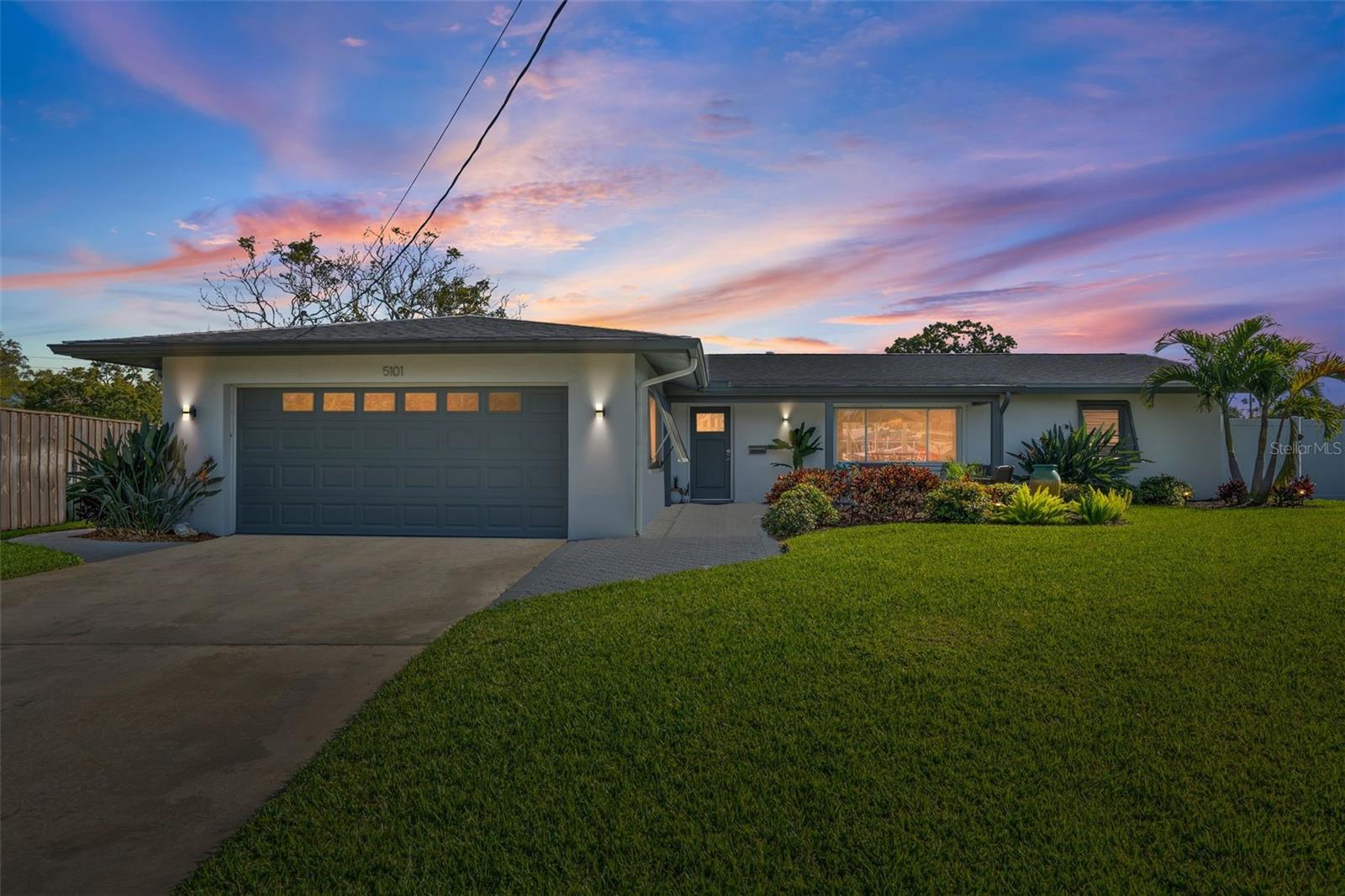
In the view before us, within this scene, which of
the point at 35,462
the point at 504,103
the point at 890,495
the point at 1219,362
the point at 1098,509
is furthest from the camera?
the point at 1219,362

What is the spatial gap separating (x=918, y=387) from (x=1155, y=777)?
12295 mm

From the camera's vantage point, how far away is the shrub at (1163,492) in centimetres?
1393

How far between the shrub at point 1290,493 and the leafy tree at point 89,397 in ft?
87.9

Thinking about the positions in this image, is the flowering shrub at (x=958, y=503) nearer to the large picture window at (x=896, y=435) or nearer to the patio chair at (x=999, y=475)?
the patio chair at (x=999, y=475)

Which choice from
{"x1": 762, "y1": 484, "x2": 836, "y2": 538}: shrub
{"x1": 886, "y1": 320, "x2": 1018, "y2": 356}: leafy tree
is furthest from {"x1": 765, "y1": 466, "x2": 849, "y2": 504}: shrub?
{"x1": 886, "y1": 320, "x2": 1018, "y2": 356}: leafy tree

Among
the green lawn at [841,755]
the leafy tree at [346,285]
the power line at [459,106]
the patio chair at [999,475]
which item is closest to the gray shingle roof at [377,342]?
the power line at [459,106]

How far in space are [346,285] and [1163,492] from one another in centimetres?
2519

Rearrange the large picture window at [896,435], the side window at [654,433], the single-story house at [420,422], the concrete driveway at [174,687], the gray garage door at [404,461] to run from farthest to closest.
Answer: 1. the large picture window at [896,435]
2. the side window at [654,433]
3. the gray garage door at [404,461]
4. the single-story house at [420,422]
5. the concrete driveway at [174,687]

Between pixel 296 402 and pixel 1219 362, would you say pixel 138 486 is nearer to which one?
pixel 296 402

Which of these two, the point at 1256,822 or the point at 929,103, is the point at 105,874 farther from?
the point at 929,103

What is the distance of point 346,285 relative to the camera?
82.3 ft

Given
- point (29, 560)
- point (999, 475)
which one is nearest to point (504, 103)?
point (29, 560)

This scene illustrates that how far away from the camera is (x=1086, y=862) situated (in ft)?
7.68

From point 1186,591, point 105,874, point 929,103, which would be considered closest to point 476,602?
point 105,874
